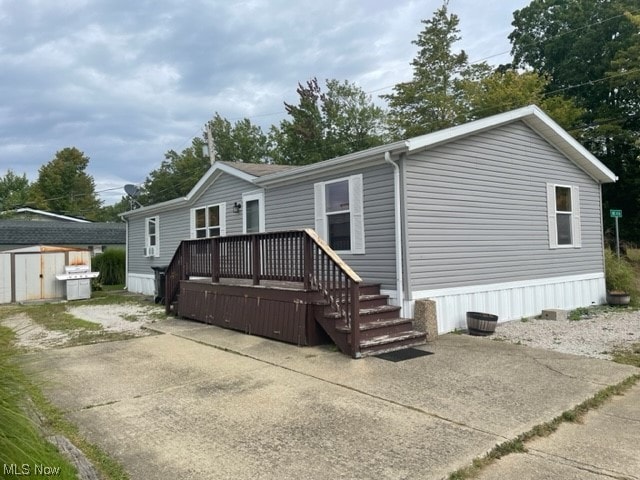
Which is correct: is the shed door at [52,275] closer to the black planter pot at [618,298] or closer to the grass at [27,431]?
the grass at [27,431]

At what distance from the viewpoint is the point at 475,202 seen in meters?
8.03

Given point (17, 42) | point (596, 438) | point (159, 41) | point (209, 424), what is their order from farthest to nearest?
point (159, 41)
point (17, 42)
point (209, 424)
point (596, 438)

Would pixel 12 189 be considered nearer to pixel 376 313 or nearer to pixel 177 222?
pixel 177 222

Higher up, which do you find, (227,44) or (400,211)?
(227,44)

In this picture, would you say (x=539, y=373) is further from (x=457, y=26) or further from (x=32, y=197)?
(x=32, y=197)

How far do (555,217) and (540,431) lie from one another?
7.33 metres

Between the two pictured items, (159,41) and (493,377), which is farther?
(159,41)

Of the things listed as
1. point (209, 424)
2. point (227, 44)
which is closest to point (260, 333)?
point (209, 424)

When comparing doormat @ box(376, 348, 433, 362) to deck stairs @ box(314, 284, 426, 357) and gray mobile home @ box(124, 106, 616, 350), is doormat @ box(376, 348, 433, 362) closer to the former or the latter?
deck stairs @ box(314, 284, 426, 357)

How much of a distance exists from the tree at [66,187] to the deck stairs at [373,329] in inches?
1653

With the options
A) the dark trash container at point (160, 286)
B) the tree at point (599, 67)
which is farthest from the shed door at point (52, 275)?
the tree at point (599, 67)

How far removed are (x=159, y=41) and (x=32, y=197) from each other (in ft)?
128

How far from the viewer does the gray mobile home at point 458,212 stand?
7.06m

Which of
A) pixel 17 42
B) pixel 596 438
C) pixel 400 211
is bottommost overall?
pixel 596 438
